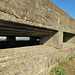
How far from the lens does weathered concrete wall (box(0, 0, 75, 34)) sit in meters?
1.25

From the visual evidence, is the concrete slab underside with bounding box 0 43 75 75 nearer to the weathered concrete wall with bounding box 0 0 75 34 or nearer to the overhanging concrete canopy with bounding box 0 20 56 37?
the overhanging concrete canopy with bounding box 0 20 56 37

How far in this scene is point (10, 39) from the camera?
3.71 m

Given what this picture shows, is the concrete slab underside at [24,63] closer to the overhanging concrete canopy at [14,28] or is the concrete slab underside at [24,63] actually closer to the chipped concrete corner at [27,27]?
the chipped concrete corner at [27,27]

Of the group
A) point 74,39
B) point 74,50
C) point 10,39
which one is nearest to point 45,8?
point 10,39

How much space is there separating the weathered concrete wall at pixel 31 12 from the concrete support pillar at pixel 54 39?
355 millimetres

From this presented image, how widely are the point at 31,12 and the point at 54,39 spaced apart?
5.80ft

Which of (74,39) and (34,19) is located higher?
(34,19)

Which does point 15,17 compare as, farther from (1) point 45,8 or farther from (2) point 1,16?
(1) point 45,8

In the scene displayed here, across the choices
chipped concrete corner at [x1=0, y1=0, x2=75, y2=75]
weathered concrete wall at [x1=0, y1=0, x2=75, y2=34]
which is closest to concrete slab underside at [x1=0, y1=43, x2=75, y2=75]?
chipped concrete corner at [x1=0, y1=0, x2=75, y2=75]

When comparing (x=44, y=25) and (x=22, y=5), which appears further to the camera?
(x=44, y=25)

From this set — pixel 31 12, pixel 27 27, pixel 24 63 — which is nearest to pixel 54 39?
pixel 27 27

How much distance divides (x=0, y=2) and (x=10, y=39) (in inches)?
114

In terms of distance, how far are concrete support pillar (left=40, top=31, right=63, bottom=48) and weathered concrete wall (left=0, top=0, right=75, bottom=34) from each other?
0.36 metres

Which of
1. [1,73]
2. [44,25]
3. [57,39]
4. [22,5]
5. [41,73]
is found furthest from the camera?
[57,39]
